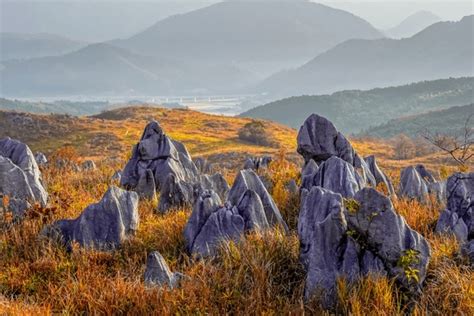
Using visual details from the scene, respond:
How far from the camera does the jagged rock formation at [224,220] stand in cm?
784

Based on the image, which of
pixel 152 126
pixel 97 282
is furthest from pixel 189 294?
pixel 152 126

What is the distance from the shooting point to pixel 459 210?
8.51 m

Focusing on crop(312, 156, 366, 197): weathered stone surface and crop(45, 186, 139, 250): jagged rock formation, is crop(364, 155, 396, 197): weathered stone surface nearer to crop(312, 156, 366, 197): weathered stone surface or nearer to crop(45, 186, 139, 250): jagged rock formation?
crop(312, 156, 366, 197): weathered stone surface

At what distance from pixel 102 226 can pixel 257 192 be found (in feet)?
9.31

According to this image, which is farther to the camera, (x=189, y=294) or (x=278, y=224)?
(x=278, y=224)

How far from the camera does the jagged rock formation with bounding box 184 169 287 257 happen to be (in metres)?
7.84

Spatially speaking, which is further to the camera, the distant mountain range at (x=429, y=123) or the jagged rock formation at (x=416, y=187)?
the distant mountain range at (x=429, y=123)

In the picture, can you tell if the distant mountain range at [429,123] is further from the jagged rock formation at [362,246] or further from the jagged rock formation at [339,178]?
the jagged rock formation at [362,246]

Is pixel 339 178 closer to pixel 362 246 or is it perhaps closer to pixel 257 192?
pixel 257 192

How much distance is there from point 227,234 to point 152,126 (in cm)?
679

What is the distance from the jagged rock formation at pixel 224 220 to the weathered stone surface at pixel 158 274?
0.95m

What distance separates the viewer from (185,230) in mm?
8344

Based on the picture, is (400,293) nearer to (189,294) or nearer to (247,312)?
(247,312)

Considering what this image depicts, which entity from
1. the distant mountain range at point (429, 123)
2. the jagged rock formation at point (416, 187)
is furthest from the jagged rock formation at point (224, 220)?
the distant mountain range at point (429, 123)
